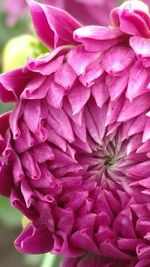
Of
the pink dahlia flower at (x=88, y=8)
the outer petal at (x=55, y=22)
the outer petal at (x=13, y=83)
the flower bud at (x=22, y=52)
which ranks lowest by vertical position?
the pink dahlia flower at (x=88, y=8)

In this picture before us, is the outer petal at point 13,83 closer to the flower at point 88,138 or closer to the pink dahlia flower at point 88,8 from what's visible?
the flower at point 88,138

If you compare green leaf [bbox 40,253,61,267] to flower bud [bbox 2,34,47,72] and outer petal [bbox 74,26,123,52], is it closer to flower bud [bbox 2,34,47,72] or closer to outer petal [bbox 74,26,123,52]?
flower bud [bbox 2,34,47,72]

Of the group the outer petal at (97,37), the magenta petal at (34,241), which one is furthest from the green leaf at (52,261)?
the outer petal at (97,37)

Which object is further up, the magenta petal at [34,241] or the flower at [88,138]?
the flower at [88,138]

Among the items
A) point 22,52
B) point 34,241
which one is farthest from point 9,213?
point 34,241

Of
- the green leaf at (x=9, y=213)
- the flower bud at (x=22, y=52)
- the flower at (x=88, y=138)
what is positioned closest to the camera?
the flower at (x=88, y=138)

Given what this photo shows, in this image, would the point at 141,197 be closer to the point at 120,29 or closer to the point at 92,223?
the point at 92,223

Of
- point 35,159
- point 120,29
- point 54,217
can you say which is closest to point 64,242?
point 54,217

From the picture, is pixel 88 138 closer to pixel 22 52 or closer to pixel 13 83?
pixel 13 83

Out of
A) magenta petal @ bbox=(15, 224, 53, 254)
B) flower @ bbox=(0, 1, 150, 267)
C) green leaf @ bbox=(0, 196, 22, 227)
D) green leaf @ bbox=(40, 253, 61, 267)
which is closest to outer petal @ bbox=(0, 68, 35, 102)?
flower @ bbox=(0, 1, 150, 267)
